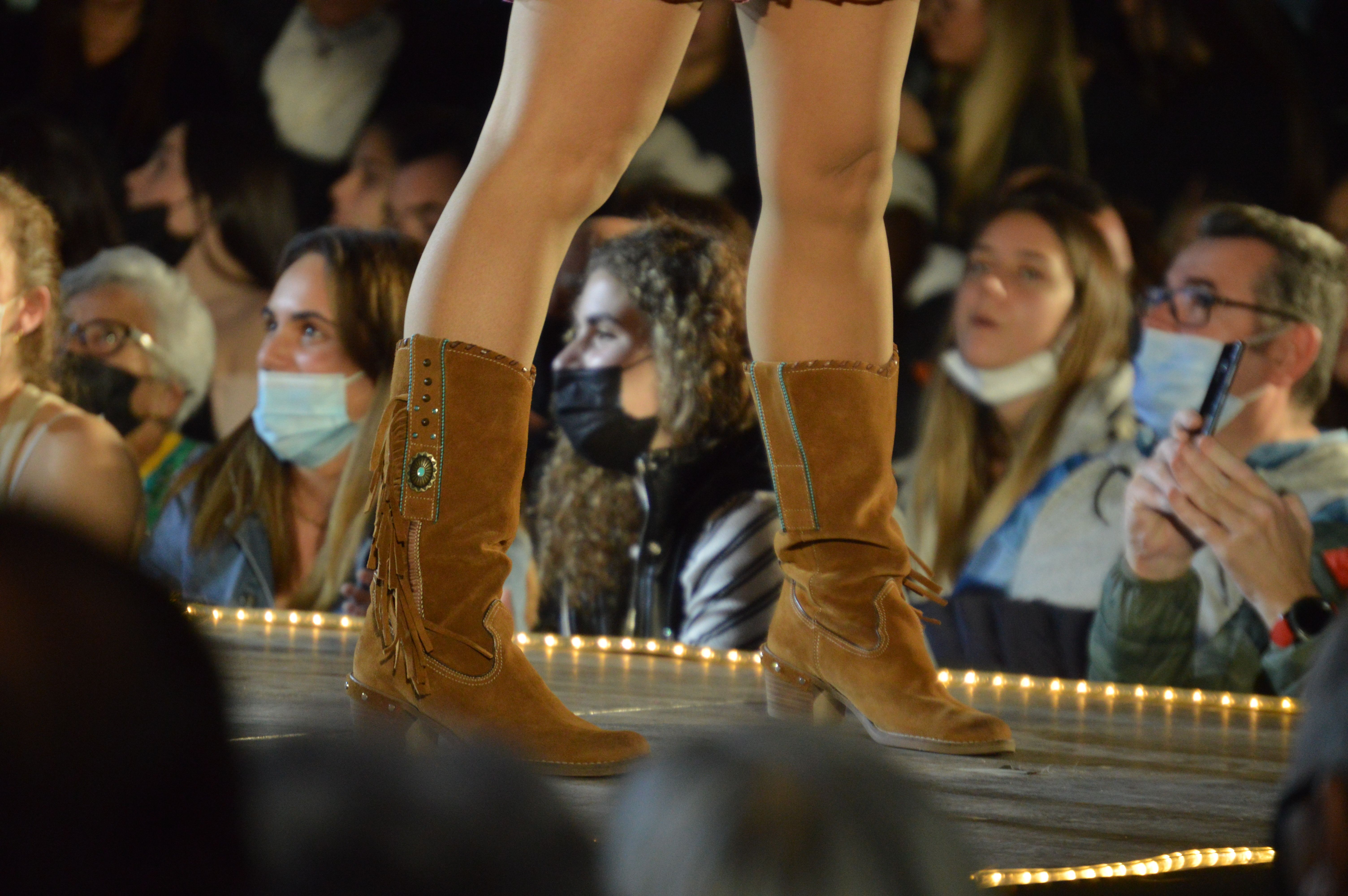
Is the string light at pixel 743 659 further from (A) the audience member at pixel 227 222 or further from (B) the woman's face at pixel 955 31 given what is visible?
(B) the woman's face at pixel 955 31

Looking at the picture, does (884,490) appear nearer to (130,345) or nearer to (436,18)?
(436,18)

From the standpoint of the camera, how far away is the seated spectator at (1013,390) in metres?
2.81

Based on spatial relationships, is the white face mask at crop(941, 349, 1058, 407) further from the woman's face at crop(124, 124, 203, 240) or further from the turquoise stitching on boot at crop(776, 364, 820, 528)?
the woman's face at crop(124, 124, 203, 240)

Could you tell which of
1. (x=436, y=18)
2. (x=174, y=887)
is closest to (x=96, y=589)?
(x=174, y=887)

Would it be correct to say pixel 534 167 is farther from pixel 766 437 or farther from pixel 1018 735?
pixel 1018 735

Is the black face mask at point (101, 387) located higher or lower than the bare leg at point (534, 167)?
higher

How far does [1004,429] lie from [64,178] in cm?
247

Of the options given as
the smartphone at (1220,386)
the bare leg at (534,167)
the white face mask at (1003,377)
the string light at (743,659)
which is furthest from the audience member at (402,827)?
the white face mask at (1003,377)

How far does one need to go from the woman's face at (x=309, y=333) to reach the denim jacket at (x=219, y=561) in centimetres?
37

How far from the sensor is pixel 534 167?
48.7 inches

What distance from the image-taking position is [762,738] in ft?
1.53

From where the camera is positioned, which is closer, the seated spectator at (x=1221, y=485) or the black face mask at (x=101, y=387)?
the seated spectator at (x=1221, y=485)

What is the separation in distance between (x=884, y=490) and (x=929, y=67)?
5.76 ft

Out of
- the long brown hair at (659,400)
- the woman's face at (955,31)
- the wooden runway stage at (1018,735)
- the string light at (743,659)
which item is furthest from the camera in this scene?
the long brown hair at (659,400)
